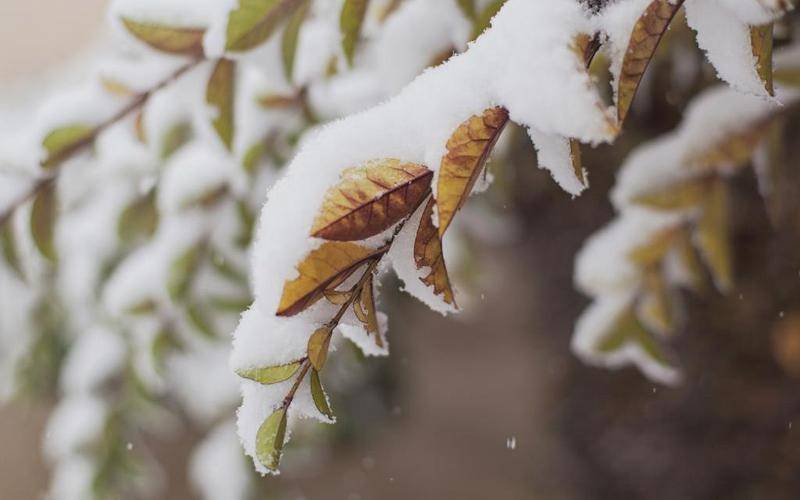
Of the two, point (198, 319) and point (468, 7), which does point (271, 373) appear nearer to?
point (468, 7)

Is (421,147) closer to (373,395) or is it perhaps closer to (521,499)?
(373,395)

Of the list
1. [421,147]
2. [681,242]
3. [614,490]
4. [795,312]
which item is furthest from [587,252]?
[614,490]

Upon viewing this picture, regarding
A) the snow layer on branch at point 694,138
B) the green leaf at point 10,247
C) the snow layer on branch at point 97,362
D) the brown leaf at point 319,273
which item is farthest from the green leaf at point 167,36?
the snow layer on branch at point 97,362

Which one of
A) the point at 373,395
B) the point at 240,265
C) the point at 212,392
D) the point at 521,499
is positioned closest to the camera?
the point at 240,265

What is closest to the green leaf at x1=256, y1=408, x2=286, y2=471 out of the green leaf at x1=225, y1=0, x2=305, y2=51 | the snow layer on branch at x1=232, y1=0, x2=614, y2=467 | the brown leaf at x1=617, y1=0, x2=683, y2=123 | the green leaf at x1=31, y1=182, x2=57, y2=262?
the snow layer on branch at x1=232, y1=0, x2=614, y2=467

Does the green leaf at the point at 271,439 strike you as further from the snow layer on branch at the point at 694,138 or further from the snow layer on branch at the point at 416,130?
the snow layer on branch at the point at 694,138

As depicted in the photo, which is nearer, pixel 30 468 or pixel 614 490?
pixel 614 490

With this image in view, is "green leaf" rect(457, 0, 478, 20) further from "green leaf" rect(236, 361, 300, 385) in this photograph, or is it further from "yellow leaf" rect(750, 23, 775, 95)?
"green leaf" rect(236, 361, 300, 385)

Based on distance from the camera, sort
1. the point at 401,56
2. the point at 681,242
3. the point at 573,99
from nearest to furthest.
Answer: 1. the point at 573,99
2. the point at 401,56
3. the point at 681,242
